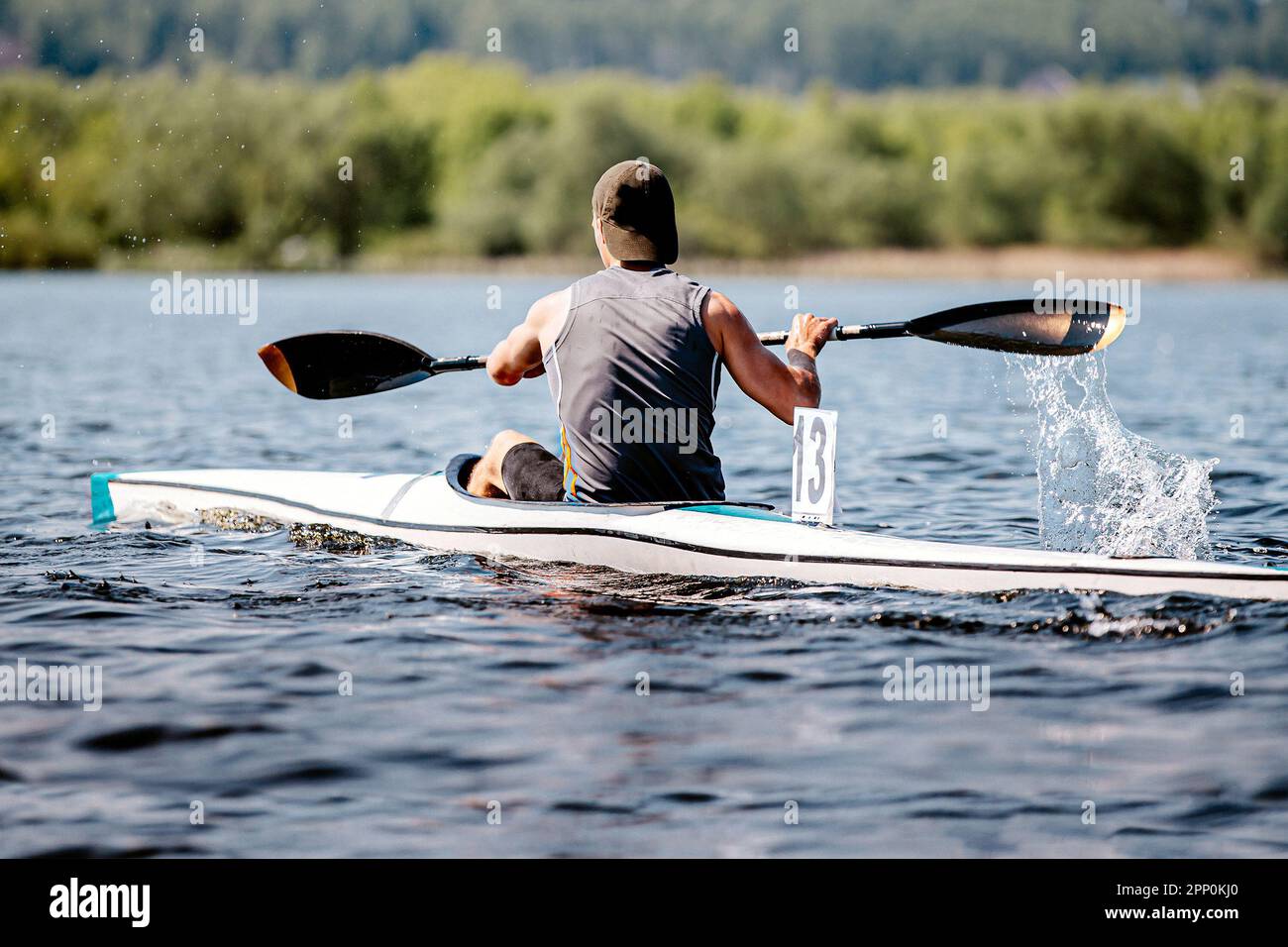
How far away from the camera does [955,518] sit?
902cm

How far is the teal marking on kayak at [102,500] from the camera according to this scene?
29.0ft

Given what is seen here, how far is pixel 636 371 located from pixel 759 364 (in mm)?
528

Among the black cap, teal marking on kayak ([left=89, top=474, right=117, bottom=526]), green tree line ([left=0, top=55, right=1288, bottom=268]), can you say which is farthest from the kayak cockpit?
green tree line ([left=0, top=55, right=1288, bottom=268])

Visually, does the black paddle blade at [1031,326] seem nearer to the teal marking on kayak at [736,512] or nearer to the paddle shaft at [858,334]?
the paddle shaft at [858,334]

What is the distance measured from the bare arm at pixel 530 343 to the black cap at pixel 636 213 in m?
0.36

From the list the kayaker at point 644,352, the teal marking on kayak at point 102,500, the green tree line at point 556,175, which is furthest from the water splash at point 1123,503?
the green tree line at point 556,175

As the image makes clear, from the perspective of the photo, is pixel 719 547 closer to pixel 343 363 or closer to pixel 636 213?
pixel 636 213

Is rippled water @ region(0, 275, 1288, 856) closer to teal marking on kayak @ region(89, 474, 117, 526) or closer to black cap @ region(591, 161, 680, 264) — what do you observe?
teal marking on kayak @ region(89, 474, 117, 526)

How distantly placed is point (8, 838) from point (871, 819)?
7.82 ft

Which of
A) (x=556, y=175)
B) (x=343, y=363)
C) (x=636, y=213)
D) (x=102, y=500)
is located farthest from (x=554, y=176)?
(x=636, y=213)

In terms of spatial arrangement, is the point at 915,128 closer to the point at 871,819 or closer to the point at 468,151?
the point at 468,151

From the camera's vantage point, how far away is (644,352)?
626 cm

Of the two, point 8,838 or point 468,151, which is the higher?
point 468,151

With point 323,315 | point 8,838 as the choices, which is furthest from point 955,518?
point 323,315
